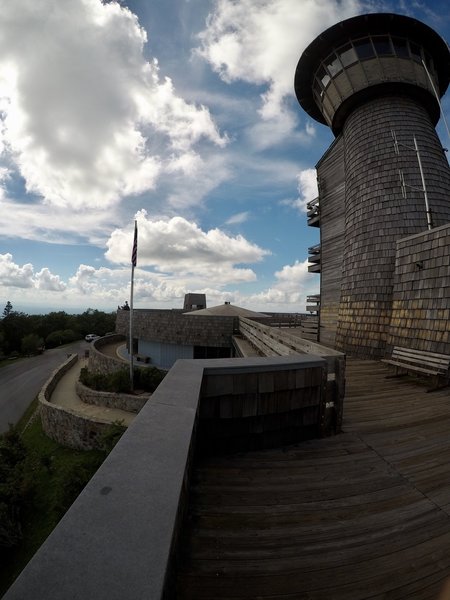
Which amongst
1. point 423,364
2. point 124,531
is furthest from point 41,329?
point 124,531

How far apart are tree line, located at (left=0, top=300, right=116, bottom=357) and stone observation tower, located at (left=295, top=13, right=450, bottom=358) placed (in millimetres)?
48347

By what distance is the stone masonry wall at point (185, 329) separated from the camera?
18.5 metres

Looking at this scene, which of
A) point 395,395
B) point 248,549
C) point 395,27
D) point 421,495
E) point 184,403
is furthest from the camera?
point 395,27

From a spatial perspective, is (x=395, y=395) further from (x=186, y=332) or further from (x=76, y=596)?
(x=186, y=332)

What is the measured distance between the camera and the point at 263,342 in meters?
9.27

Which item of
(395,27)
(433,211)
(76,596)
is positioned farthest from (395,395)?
(395,27)

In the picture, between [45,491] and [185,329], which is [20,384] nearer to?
[185,329]

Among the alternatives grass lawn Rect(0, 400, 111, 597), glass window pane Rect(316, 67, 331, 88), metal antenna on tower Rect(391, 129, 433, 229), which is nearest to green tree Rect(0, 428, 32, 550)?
grass lawn Rect(0, 400, 111, 597)

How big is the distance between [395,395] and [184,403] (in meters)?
5.54

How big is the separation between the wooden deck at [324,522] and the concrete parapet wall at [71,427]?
11.6m

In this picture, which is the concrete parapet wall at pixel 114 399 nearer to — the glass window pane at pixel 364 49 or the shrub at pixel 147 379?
the shrub at pixel 147 379

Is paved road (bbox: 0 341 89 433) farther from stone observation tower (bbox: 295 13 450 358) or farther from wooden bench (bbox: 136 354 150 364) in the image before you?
stone observation tower (bbox: 295 13 450 358)

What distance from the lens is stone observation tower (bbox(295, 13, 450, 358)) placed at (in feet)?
38.3

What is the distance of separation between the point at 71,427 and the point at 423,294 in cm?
1559
